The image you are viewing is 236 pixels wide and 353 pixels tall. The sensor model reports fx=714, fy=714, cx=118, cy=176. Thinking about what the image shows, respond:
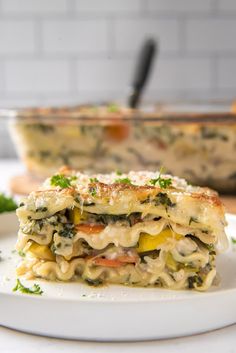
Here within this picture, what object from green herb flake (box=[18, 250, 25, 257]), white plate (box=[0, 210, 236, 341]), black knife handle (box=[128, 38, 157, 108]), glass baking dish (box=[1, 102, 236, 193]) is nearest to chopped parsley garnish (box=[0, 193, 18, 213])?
glass baking dish (box=[1, 102, 236, 193])

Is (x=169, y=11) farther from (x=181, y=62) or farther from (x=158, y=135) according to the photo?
(x=158, y=135)

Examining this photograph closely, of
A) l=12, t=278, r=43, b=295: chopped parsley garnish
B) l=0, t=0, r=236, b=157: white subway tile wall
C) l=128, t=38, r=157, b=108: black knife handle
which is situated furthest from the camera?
l=0, t=0, r=236, b=157: white subway tile wall

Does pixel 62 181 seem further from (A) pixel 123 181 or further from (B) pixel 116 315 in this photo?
(B) pixel 116 315

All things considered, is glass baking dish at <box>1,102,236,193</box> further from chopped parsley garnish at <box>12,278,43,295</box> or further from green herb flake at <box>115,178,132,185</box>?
chopped parsley garnish at <box>12,278,43,295</box>

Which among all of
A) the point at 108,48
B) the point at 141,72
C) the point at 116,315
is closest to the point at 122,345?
the point at 116,315

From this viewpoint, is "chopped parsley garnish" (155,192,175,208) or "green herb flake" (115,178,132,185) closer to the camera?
"chopped parsley garnish" (155,192,175,208)

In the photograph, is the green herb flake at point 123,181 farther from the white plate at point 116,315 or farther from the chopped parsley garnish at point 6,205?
the chopped parsley garnish at point 6,205
